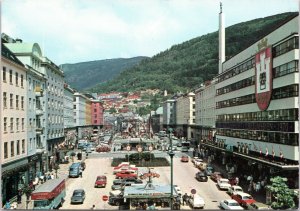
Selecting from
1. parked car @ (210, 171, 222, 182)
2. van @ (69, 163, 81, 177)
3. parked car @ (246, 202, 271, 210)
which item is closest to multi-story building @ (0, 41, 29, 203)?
van @ (69, 163, 81, 177)

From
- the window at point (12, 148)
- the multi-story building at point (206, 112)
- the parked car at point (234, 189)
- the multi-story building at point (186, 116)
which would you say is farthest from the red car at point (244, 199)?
the multi-story building at point (186, 116)

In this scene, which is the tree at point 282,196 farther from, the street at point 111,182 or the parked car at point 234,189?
the parked car at point 234,189

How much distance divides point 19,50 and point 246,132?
118 feet

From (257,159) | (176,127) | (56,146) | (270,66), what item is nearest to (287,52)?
(270,66)

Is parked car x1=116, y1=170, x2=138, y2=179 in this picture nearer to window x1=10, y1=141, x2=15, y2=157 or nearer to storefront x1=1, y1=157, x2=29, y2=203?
storefront x1=1, y1=157, x2=29, y2=203

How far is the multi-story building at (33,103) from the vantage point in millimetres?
61956

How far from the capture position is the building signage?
5306 cm

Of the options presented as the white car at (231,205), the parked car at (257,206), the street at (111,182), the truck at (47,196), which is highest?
the truck at (47,196)

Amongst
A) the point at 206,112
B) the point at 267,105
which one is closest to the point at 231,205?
the point at 267,105

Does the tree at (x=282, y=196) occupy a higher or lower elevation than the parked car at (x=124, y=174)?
higher

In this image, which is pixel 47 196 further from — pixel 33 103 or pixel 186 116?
pixel 186 116

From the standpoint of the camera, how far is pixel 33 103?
214ft

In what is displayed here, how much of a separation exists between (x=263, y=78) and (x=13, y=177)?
33135 millimetres

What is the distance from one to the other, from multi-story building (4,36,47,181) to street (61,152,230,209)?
566cm
